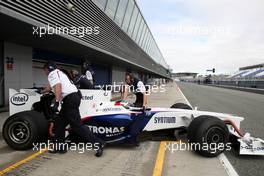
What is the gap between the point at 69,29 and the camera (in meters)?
10.5

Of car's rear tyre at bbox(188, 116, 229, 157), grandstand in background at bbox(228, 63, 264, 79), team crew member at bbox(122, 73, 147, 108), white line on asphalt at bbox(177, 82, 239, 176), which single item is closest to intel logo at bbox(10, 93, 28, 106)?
team crew member at bbox(122, 73, 147, 108)

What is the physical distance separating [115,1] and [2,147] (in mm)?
14785

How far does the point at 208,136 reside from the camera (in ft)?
14.7

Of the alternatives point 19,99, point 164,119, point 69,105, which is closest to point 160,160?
point 164,119

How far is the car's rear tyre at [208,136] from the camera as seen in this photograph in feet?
14.6

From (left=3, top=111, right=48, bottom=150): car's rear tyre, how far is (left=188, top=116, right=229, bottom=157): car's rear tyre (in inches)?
106

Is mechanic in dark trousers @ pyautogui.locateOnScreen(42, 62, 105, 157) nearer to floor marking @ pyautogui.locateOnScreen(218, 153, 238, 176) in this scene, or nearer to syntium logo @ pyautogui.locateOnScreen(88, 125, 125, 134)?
syntium logo @ pyautogui.locateOnScreen(88, 125, 125, 134)

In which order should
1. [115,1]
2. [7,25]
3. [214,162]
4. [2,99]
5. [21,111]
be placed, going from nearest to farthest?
[214,162] → [21,111] → [7,25] → [2,99] → [115,1]

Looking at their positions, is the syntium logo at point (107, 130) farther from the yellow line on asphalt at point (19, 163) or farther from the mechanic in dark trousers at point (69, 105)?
the yellow line on asphalt at point (19, 163)

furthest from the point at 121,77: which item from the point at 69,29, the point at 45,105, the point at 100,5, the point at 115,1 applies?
the point at 45,105

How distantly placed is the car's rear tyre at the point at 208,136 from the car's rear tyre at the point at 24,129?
270cm

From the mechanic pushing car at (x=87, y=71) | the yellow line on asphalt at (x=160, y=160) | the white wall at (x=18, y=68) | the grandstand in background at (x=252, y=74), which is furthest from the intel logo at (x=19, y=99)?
the grandstand in background at (x=252, y=74)

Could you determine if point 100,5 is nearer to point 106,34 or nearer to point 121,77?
point 106,34

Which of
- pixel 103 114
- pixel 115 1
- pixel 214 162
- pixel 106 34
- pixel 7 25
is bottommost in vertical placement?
pixel 214 162
